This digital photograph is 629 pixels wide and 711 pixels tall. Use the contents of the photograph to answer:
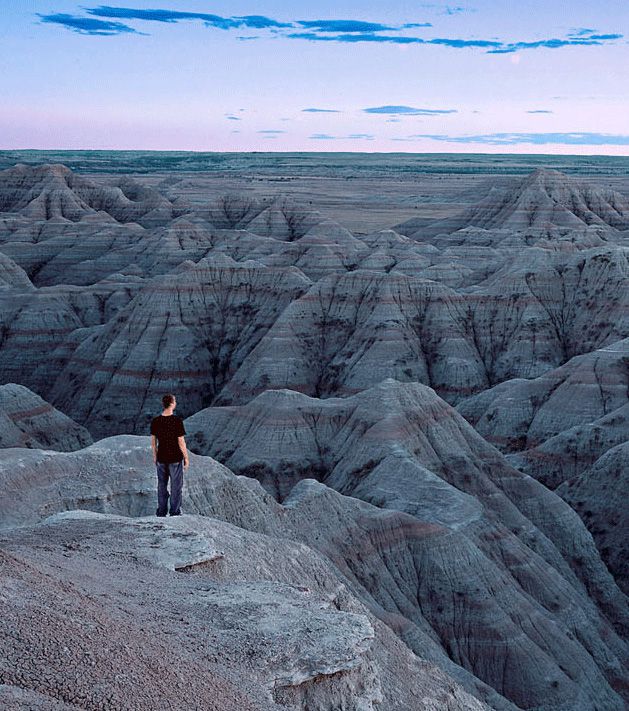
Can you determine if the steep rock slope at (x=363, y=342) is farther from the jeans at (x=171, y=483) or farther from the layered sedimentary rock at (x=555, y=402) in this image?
the jeans at (x=171, y=483)

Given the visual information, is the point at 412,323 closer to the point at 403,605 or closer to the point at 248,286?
the point at 248,286

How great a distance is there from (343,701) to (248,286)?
56.6m

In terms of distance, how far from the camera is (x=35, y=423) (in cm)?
4556

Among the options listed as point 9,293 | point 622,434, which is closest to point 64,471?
point 622,434

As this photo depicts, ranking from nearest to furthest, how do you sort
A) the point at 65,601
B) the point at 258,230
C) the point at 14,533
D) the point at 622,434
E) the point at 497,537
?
1. the point at 65,601
2. the point at 14,533
3. the point at 497,537
4. the point at 622,434
5. the point at 258,230

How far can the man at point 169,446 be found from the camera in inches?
631

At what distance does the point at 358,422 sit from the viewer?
1492 inches

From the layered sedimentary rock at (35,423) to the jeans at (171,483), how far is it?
86.7 feet

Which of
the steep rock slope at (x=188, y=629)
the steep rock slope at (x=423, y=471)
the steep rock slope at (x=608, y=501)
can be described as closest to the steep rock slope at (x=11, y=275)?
the steep rock slope at (x=423, y=471)

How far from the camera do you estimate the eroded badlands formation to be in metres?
12.1

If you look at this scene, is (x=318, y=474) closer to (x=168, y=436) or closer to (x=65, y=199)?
(x=168, y=436)

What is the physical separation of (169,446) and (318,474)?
73.0 feet

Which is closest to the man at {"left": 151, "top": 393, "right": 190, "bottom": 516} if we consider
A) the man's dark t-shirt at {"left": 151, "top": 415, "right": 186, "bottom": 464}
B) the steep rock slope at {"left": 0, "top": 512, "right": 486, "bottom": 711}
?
the man's dark t-shirt at {"left": 151, "top": 415, "right": 186, "bottom": 464}

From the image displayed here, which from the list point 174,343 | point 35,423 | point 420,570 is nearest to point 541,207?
point 174,343
